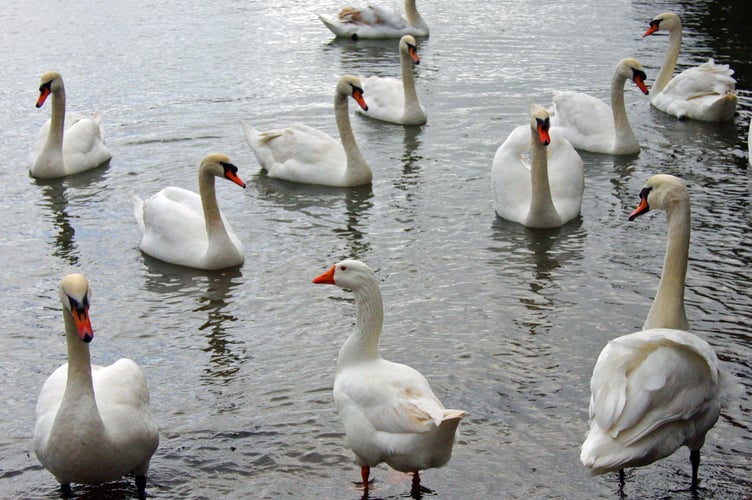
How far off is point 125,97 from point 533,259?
8.20 metres

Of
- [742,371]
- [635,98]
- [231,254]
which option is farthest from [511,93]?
[742,371]

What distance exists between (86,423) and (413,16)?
15502mm

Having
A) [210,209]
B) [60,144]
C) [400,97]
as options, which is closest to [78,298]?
[210,209]

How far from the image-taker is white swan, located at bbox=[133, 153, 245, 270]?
10203 millimetres

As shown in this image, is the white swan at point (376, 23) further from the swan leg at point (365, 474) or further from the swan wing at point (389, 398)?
the swan leg at point (365, 474)

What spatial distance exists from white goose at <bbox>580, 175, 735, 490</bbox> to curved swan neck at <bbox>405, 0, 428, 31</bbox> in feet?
49.0

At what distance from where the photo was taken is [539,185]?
10945 millimetres

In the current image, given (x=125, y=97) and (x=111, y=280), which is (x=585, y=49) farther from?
(x=111, y=280)

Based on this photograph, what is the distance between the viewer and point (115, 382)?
654 centimetres

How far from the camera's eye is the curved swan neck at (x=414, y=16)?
2025 cm

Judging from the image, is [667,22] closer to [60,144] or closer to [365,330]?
[60,144]

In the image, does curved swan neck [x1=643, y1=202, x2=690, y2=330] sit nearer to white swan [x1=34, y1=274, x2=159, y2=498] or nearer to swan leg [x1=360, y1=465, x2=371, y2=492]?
swan leg [x1=360, y1=465, x2=371, y2=492]

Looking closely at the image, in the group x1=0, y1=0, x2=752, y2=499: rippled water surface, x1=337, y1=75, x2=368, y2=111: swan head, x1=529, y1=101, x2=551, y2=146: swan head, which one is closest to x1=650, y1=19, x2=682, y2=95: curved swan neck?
x1=0, y1=0, x2=752, y2=499: rippled water surface

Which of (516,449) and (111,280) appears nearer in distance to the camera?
(516,449)
